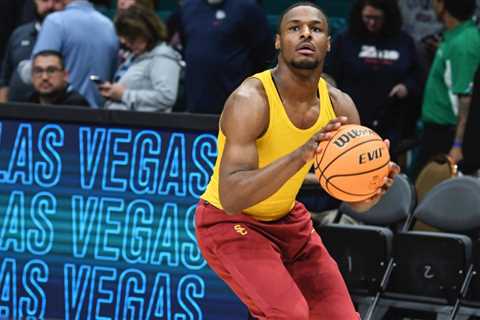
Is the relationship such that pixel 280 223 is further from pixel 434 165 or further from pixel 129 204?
pixel 434 165

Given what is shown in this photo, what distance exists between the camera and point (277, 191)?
563 cm

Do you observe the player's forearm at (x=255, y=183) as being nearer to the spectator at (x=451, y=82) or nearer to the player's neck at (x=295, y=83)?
the player's neck at (x=295, y=83)

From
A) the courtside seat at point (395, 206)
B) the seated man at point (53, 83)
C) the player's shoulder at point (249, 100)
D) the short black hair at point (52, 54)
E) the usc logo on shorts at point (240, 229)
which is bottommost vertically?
the courtside seat at point (395, 206)

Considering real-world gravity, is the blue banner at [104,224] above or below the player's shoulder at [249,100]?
below

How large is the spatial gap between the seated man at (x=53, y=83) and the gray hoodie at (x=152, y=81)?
300 millimetres

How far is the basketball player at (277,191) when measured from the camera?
549cm

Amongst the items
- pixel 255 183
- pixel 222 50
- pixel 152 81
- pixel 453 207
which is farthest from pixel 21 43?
pixel 255 183

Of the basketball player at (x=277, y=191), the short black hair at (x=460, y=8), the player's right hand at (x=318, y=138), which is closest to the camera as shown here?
the player's right hand at (x=318, y=138)

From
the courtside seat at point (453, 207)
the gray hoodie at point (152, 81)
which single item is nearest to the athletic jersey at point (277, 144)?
the courtside seat at point (453, 207)

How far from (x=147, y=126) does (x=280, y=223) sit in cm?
195

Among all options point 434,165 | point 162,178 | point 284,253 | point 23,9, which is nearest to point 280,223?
point 284,253

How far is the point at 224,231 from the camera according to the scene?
18.8 ft

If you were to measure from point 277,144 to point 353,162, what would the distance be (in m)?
0.42

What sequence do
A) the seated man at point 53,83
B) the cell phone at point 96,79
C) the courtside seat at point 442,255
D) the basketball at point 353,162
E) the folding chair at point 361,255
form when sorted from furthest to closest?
the seated man at point 53,83 < the cell phone at point 96,79 < the folding chair at point 361,255 < the courtside seat at point 442,255 < the basketball at point 353,162
